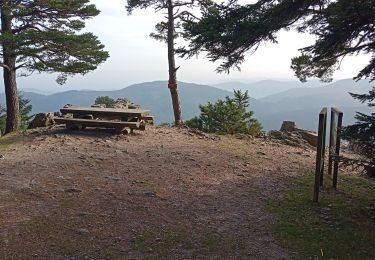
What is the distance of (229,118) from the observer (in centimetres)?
1370

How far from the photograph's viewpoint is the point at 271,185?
7605 millimetres

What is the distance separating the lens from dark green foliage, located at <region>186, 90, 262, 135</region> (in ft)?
43.8

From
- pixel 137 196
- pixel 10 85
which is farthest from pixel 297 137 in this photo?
pixel 10 85

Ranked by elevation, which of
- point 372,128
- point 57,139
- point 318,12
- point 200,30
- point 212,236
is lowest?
point 212,236

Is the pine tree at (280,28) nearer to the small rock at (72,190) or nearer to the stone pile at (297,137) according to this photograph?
the small rock at (72,190)

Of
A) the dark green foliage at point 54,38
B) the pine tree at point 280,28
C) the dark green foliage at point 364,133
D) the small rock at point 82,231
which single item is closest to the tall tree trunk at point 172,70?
the dark green foliage at point 54,38

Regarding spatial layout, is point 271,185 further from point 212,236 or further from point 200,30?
point 200,30

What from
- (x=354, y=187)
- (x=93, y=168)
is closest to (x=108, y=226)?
(x=93, y=168)

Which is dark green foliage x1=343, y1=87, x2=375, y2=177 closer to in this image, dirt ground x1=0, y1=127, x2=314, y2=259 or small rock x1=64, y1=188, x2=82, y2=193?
dirt ground x1=0, y1=127, x2=314, y2=259

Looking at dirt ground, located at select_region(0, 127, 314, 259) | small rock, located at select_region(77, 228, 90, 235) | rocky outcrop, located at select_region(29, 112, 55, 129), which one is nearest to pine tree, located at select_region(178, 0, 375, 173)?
dirt ground, located at select_region(0, 127, 314, 259)

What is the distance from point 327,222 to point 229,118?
8105 millimetres

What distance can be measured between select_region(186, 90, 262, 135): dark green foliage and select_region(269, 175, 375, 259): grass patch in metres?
5.60

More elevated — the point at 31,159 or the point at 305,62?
the point at 305,62

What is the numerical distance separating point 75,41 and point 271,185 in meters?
9.88
